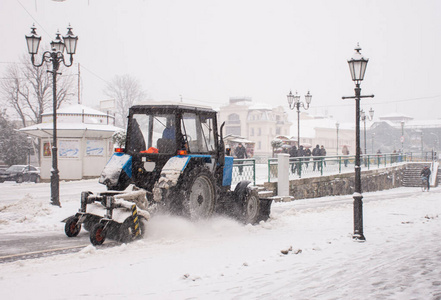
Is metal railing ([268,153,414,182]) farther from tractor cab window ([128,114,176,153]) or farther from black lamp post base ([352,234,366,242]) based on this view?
tractor cab window ([128,114,176,153])

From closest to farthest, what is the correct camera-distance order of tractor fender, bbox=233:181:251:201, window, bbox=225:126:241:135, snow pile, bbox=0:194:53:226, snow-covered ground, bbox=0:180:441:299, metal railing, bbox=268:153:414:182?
snow-covered ground, bbox=0:180:441:299 → tractor fender, bbox=233:181:251:201 → snow pile, bbox=0:194:53:226 → metal railing, bbox=268:153:414:182 → window, bbox=225:126:241:135

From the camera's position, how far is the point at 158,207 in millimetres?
8156

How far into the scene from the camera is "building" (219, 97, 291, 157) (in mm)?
73312

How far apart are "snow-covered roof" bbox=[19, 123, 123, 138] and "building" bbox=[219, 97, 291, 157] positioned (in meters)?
47.4

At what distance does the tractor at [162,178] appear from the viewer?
297 inches

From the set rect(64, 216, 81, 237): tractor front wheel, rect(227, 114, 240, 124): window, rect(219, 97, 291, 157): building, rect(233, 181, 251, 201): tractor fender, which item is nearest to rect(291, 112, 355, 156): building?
rect(219, 97, 291, 157): building

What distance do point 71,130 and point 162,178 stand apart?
1842cm

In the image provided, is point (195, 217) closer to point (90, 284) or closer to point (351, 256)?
point (351, 256)

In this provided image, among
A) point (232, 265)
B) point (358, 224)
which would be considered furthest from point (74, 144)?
point (232, 265)

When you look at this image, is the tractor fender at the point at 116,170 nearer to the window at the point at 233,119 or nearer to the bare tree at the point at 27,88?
the bare tree at the point at 27,88

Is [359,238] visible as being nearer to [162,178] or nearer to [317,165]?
[162,178]

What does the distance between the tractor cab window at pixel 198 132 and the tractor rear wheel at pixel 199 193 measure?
519 mm

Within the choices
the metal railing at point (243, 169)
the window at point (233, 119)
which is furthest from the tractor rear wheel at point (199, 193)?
the window at point (233, 119)

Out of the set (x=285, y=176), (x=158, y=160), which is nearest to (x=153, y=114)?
(x=158, y=160)
